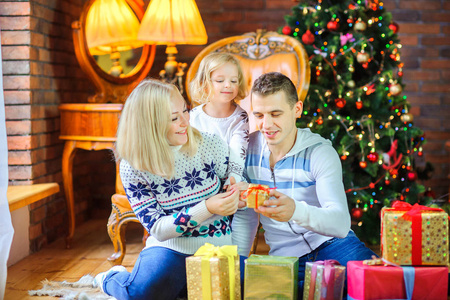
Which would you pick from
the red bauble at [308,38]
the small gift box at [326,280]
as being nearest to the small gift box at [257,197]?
the small gift box at [326,280]

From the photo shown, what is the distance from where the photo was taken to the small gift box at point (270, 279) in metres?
1.53

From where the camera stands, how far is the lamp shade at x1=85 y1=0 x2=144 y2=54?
3174mm

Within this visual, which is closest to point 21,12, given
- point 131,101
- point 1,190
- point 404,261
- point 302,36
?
point 1,190

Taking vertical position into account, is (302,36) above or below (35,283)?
above

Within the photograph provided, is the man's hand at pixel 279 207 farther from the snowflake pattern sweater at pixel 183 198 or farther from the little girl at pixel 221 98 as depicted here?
the little girl at pixel 221 98

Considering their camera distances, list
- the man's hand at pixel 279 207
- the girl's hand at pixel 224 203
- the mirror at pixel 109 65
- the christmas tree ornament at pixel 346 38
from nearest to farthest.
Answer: the man's hand at pixel 279 207
the girl's hand at pixel 224 203
the christmas tree ornament at pixel 346 38
the mirror at pixel 109 65

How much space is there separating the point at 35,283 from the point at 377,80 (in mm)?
2134

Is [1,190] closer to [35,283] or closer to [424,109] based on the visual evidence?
[35,283]

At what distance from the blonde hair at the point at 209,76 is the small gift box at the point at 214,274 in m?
0.90

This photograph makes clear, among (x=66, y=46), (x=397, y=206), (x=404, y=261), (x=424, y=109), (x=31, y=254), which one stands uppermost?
(x=66, y=46)

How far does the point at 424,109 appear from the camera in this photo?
12.5 ft

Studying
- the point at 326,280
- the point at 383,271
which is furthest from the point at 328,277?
the point at 383,271

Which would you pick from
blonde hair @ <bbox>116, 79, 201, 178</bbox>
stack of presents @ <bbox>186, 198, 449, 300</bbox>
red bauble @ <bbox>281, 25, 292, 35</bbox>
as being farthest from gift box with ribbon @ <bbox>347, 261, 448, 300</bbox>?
red bauble @ <bbox>281, 25, 292, 35</bbox>

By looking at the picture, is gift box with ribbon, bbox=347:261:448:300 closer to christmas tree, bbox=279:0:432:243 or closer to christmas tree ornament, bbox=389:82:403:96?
christmas tree, bbox=279:0:432:243
